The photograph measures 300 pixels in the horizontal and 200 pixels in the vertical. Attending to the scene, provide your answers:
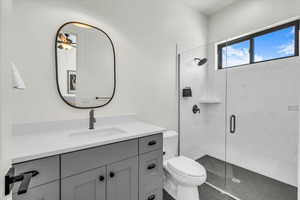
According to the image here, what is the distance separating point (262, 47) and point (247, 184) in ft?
6.59

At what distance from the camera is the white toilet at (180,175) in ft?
4.77

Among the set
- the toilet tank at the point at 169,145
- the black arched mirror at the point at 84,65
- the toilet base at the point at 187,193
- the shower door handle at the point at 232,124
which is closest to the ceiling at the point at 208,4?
the black arched mirror at the point at 84,65

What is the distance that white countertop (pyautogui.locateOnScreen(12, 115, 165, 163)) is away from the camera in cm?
88

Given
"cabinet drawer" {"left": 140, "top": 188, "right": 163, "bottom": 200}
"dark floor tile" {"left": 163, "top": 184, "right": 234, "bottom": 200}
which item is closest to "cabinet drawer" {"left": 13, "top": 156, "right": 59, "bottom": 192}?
"cabinet drawer" {"left": 140, "top": 188, "right": 163, "bottom": 200}

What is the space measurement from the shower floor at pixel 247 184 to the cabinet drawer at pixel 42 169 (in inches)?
79.8

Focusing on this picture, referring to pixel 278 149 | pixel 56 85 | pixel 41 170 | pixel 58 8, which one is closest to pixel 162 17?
pixel 58 8

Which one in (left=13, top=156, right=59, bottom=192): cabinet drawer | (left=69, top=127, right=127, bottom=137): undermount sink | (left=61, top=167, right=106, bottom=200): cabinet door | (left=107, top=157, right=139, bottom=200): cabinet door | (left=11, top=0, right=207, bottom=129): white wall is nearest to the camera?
(left=13, top=156, right=59, bottom=192): cabinet drawer

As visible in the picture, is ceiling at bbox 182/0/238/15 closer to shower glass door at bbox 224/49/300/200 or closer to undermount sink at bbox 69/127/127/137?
shower glass door at bbox 224/49/300/200

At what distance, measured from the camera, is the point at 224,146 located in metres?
2.50

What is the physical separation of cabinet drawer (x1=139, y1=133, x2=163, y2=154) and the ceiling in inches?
88.6

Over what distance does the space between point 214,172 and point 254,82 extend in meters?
1.53

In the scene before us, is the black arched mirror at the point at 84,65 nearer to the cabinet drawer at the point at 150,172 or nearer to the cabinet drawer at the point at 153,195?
the cabinet drawer at the point at 150,172

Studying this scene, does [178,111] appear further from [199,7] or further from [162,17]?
[199,7]

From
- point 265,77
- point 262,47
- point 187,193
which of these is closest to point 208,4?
point 262,47
